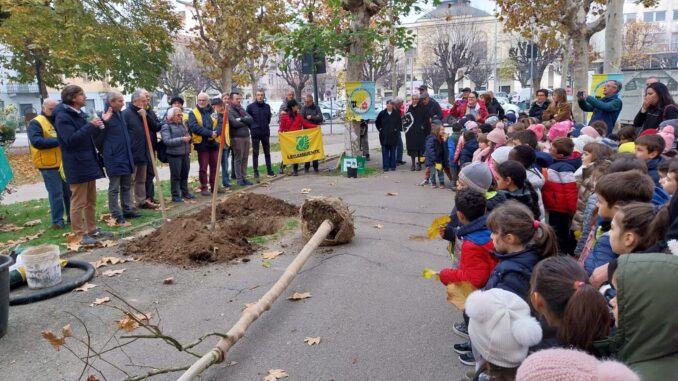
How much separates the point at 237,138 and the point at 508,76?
62283 mm

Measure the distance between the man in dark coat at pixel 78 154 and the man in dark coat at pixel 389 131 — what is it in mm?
7828

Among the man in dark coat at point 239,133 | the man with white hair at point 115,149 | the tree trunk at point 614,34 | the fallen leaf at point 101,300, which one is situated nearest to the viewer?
the fallen leaf at point 101,300

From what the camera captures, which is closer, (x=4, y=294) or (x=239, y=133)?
(x=4, y=294)

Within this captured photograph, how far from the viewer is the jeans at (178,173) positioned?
10055 mm

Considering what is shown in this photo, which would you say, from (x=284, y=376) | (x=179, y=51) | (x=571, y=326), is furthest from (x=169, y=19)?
(x=179, y=51)

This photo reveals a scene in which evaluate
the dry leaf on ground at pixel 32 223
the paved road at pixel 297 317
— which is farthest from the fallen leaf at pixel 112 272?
the dry leaf on ground at pixel 32 223

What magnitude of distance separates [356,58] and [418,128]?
234 cm

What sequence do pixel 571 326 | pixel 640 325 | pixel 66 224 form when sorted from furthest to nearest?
pixel 66 224
pixel 571 326
pixel 640 325

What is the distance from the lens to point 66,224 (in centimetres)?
848

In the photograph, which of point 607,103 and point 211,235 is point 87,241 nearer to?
point 211,235

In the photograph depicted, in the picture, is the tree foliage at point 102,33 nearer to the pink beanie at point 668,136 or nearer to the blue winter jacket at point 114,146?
the blue winter jacket at point 114,146

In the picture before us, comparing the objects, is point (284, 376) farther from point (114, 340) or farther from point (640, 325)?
point (640, 325)

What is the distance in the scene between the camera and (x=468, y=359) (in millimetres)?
3943

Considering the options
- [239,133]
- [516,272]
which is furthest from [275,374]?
[239,133]
